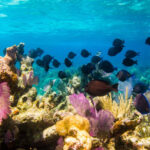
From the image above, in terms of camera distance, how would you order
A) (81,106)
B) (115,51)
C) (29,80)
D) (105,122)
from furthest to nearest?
(115,51), (29,80), (81,106), (105,122)

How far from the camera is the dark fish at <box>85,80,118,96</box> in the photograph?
297 cm

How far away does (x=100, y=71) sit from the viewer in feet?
24.6

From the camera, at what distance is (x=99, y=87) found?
302 centimetres

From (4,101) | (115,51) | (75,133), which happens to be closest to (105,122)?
(75,133)

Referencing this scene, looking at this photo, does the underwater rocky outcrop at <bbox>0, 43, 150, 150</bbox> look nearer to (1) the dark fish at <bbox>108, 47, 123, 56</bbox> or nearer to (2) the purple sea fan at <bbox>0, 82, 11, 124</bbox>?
(2) the purple sea fan at <bbox>0, 82, 11, 124</bbox>

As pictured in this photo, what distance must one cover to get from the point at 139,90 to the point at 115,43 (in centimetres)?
307

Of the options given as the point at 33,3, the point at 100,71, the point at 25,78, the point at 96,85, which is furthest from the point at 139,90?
the point at 33,3

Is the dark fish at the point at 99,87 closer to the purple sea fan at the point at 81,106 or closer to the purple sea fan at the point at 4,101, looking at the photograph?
the purple sea fan at the point at 81,106

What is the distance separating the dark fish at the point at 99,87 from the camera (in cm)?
297

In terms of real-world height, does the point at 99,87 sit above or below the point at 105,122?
above

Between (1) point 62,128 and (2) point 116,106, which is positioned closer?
(1) point 62,128

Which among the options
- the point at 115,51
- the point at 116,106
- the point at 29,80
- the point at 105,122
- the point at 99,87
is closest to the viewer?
the point at 105,122

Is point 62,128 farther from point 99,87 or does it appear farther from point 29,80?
point 29,80

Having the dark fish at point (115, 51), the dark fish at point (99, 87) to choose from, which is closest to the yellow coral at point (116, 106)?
the dark fish at point (99, 87)
